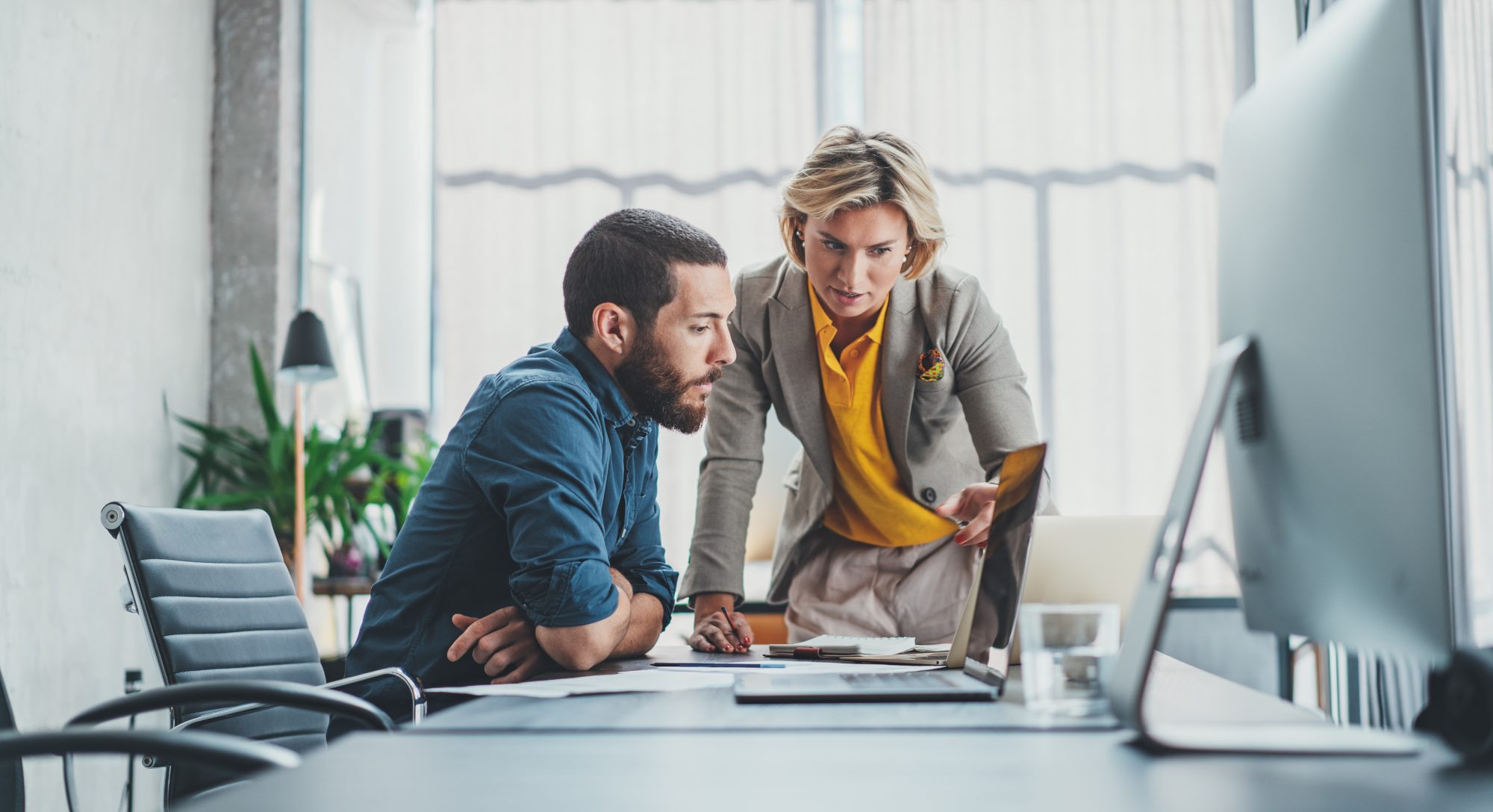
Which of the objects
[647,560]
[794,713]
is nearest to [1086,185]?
[647,560]

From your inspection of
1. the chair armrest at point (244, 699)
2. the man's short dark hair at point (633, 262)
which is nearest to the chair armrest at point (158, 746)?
the chair armrest at point (244, 699)

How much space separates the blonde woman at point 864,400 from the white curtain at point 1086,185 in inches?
97.4

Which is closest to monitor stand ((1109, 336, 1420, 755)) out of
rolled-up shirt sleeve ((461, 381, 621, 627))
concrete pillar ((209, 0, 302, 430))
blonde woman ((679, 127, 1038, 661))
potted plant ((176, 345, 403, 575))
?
rolled-up shirt sleeve ((461, 381, 621, 627))

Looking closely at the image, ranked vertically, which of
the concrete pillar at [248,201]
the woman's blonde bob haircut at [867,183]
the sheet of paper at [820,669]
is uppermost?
the concrete pillar at [248,201]

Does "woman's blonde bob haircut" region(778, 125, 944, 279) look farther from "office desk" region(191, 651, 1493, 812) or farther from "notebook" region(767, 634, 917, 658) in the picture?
"office desk" region(191, 651, 1493, 812)

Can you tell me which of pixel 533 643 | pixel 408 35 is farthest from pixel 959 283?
pixel 408 35

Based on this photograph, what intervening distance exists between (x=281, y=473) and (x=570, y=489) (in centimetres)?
257

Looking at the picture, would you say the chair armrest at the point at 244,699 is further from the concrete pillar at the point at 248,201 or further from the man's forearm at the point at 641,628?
the concrete pillar at the point at 248,201

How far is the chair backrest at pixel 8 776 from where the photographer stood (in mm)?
1217

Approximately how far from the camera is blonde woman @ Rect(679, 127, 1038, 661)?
1.89m

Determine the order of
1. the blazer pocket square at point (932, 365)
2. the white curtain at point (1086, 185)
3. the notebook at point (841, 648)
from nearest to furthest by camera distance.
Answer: the notebook at point (841, 648)
the blazer pocket square at point (932, 365)
the white curtain at point (1086, 185)

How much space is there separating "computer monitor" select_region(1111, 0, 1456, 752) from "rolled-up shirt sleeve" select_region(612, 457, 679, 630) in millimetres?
997

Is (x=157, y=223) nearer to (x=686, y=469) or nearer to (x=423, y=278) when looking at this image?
(x=423, y=278)

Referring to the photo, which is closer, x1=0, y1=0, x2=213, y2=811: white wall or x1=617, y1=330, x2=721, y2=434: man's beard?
x1=617, y1=330, x2=721, y2=434: man's beard
